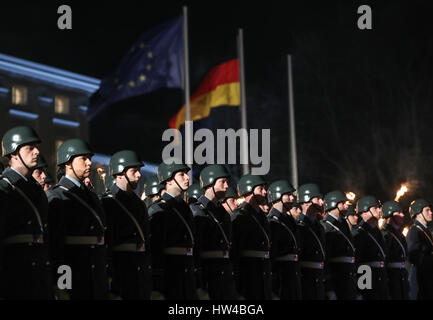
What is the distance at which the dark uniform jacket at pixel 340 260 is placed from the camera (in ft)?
41.2

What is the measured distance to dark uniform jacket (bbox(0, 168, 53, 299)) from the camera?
22.6ft

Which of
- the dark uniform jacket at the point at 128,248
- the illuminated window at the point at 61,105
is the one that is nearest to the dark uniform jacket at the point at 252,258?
the dark uniform jacket at the point at 128,248

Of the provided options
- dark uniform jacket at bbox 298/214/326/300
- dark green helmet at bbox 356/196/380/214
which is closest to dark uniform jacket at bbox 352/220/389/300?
dark green helmet at bbox 356/196/380/214

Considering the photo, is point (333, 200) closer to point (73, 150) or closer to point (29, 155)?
point (73, 150)

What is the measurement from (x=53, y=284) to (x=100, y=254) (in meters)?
0.62

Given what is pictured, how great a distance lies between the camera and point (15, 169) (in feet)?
24.1

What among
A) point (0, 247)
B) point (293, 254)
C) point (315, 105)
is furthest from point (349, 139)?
point (0, 247)

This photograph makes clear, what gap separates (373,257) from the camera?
13.4 meters

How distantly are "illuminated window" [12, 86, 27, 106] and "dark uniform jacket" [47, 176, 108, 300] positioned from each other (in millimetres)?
34868

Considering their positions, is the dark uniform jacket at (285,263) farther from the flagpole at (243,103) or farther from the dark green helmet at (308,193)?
the flagpole at (243,103)

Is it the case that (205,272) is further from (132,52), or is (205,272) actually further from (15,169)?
(132,52)

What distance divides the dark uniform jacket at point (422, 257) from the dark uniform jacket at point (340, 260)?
1923mm

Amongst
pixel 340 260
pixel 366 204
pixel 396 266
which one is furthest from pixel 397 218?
pixel 340 260

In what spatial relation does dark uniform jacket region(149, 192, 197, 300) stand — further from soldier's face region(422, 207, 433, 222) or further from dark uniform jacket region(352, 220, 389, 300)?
soldier's face region(422, 207, 433, 222)
